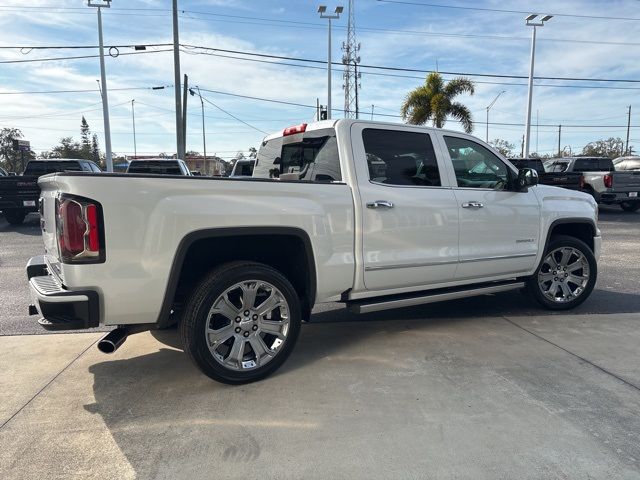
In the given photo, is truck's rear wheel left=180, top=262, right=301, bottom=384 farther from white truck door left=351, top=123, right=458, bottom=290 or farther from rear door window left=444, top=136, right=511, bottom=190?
rear door window left=444, top=136, right=511, bottom=190

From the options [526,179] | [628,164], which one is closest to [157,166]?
[526,179]

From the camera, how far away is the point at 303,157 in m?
4.63

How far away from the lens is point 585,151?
7606 cm

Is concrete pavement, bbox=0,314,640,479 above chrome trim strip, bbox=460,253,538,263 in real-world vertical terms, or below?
below

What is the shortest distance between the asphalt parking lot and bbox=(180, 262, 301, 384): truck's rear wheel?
0.61 feet

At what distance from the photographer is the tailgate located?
15508mm

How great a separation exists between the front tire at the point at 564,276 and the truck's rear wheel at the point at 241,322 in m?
3.19

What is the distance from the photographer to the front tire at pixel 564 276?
214 inches

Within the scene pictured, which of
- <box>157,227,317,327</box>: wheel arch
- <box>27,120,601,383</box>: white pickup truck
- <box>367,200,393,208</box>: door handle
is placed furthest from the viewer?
<box>367,200,393,208</box>: door handle

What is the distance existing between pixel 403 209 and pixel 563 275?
264 cm

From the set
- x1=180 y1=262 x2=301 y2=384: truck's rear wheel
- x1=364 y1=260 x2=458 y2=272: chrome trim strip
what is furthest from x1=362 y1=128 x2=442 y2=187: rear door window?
x1=180 y1=262 x2=301 y2=384: truck's rear wheel

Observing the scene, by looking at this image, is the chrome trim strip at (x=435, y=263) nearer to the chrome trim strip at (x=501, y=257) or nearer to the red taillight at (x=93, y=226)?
the chrome trim strip at (x=501, y=257)

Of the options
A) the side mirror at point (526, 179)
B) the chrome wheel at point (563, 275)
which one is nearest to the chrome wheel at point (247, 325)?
the side mirror at point (526, 179)

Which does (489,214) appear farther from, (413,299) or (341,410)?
(341,410)
